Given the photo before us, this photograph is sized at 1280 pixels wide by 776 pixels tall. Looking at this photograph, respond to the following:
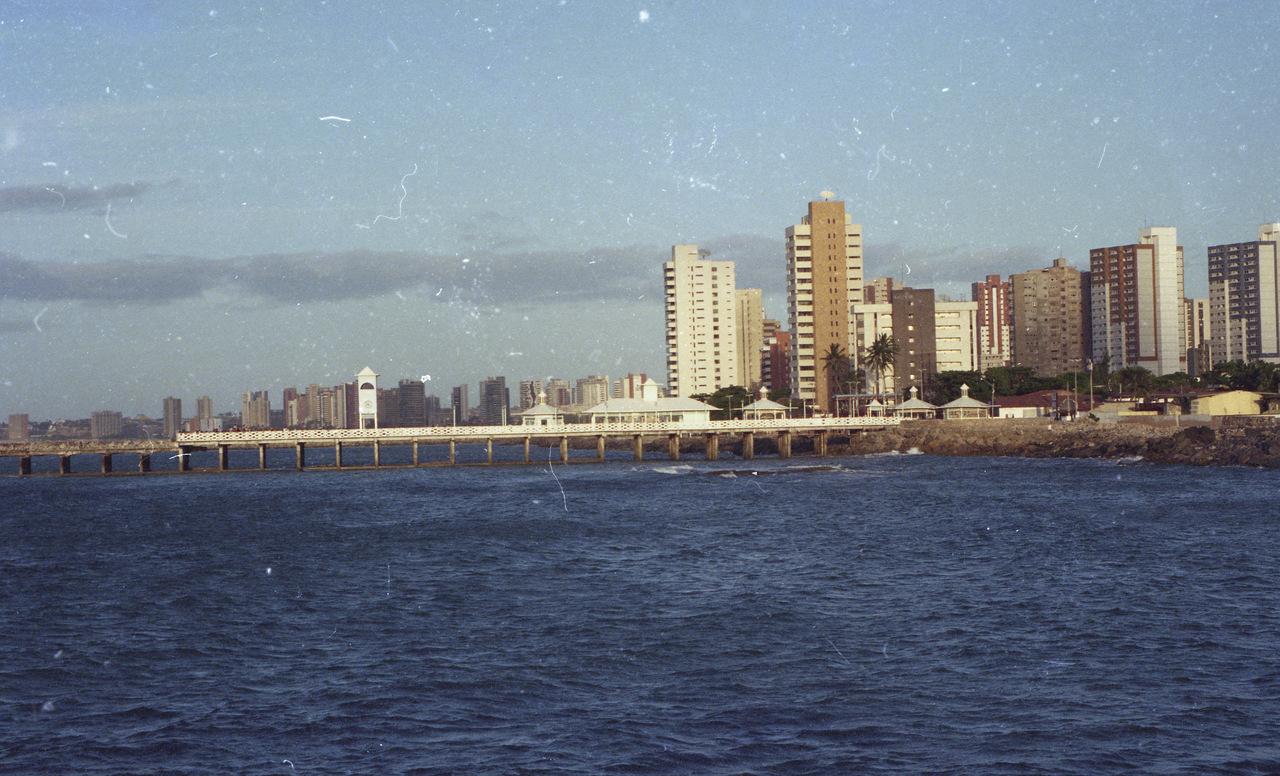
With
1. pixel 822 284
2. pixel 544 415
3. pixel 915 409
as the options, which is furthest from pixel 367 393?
pixel 822 284

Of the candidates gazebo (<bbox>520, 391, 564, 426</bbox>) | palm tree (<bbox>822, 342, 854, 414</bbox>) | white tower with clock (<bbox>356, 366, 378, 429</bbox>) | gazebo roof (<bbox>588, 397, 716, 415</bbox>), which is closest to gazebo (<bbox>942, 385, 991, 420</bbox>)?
palm tree (<bbox>822, 342, 854, 414</bbox>)

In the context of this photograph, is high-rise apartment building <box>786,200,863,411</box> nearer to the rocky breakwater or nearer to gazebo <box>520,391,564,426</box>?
the rocky breakwater

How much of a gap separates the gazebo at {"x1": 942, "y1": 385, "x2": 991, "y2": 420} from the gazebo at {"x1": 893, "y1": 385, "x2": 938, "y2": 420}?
2106 mm

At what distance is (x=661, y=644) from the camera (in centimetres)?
2988

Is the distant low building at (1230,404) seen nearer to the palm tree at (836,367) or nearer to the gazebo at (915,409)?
the gazebo at (915,409)

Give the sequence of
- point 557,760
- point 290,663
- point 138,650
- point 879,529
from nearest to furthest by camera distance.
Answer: point 557,760 < point 290,663 < point 138,650 < point 879,529

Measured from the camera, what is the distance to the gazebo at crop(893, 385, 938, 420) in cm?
15638

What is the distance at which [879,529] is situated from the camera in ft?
182

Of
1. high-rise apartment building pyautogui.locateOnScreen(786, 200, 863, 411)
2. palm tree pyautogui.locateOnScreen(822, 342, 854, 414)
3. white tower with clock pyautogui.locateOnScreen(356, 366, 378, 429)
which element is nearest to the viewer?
white tower with clock pyautogui.locateOnScreen(356, 366, 378, 429)

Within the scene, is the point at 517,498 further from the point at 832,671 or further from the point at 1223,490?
the point at 832,671

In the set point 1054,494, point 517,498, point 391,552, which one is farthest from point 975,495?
point 391,552

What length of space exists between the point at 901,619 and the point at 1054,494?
146 ft

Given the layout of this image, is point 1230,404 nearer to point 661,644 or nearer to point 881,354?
point 881,354

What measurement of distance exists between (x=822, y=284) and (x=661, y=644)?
16910cm
